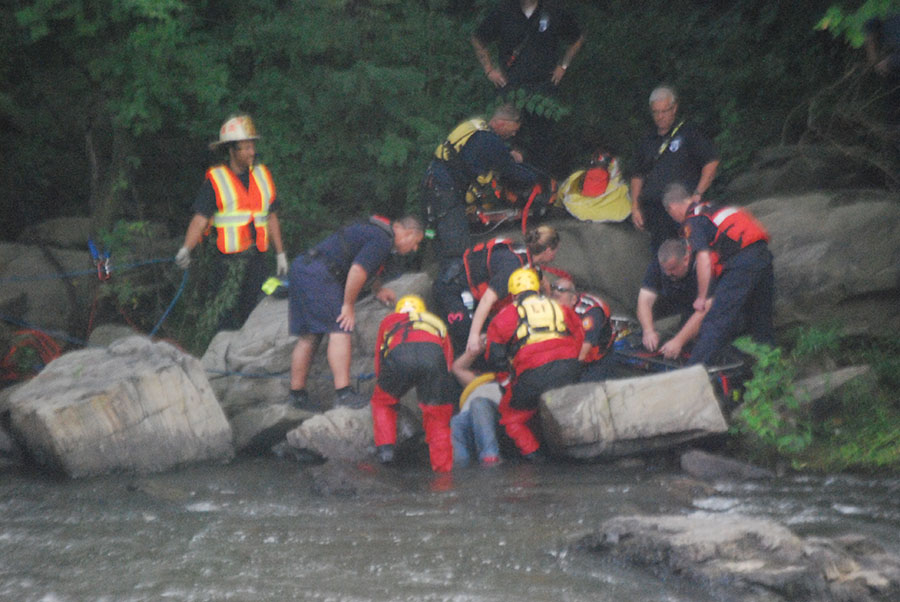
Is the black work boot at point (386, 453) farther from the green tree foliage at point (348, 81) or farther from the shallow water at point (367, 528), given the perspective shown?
the green tree foliage at point (348, 81)

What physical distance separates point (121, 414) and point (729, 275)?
4.13m

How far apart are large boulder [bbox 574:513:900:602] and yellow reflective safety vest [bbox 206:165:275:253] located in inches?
190

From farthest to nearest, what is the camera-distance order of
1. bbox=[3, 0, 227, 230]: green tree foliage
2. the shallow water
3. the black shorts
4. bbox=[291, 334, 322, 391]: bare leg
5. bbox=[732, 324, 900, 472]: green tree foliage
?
bbox=[3, 0, 227, 230]: green tree foliage, bbox=[291, 334, 322, 391]: bare leg, the black shorts, bbox=[732, 324, 900, 472]: green tree foliage, the shallow water

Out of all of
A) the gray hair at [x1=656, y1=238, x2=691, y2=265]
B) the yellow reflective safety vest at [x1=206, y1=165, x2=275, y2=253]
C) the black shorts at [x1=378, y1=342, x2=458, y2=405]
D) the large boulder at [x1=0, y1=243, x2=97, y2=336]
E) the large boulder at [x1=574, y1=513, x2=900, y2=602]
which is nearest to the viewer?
the large boulder at [x1=574, y1=513, x2=900, y2=602]

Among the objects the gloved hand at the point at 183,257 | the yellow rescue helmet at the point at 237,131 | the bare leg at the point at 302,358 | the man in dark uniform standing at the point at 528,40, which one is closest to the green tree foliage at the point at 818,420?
the bare leg at the point at 302,358

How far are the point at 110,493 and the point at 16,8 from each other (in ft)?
16.8

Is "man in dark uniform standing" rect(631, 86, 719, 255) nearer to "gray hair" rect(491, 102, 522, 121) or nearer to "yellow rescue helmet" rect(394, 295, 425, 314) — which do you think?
"gray hair" rect(491, 102, 522, 121)

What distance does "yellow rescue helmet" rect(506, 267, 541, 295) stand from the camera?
8109 mm

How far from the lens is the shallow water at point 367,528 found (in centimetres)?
518

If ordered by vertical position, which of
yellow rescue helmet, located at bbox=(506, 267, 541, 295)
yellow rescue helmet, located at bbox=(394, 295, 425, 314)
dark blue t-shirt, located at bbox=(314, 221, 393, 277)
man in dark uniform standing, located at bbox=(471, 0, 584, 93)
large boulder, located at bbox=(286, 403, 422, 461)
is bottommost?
large boulder, located at bbox=(286, 403, 422, 461)

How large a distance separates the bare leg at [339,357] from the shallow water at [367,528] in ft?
2.37

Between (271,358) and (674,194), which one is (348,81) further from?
(674,194)

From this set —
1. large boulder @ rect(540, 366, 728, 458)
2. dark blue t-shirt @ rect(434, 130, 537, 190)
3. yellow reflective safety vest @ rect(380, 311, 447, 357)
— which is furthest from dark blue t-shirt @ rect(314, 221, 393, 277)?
large boulder @ rect(540, 366, 728, 458)

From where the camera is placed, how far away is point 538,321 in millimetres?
7910
